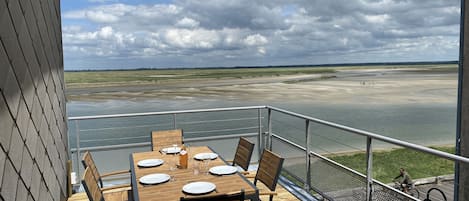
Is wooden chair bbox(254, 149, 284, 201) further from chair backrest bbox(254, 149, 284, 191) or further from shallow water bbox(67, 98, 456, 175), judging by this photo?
shallow water bbox(67, 98, 456, 175)

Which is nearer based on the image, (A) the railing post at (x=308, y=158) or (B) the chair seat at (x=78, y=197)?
(A) the railing post at (x=308, y=158)

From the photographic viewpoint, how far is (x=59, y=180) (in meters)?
3.46

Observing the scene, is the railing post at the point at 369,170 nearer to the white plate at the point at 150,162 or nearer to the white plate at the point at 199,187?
the white plate at the point at 199,187

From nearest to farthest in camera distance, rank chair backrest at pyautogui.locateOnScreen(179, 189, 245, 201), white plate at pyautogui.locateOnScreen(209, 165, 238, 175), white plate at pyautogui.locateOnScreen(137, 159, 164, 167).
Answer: chair backrest at pyautogui.locateOnScreen(179, 189, 245, 201), white plate at pyautogui.locateOnScreen(209, 165, 238, 175), white plate at pyautogui.locateOnScreen(137, 159, 164, 167)

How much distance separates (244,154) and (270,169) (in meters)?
0.68

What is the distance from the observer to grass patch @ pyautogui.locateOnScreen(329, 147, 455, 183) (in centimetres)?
1581

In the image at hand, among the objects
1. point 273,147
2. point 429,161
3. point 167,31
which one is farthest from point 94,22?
point 273,147

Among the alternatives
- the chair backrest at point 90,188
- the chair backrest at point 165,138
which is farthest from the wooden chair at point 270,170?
the chair backrest at point 165,138

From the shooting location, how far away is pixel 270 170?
9.87ft

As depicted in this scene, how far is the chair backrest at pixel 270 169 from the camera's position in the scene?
2867mm

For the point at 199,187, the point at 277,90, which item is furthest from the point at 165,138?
the point at 277,90

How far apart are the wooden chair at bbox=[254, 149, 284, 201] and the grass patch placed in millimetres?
12944

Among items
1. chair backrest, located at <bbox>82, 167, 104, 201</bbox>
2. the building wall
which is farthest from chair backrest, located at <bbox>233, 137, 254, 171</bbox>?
the building wall

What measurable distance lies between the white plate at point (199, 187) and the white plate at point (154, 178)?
0.23 metres
